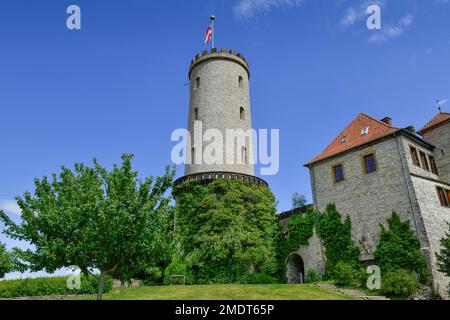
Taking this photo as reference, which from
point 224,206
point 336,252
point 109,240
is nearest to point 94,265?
point 109,240

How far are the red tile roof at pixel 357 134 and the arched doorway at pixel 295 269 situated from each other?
293 inches

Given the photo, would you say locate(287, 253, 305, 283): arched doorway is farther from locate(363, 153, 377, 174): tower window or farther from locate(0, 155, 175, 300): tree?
locate(0, 155, 175, 300): tree

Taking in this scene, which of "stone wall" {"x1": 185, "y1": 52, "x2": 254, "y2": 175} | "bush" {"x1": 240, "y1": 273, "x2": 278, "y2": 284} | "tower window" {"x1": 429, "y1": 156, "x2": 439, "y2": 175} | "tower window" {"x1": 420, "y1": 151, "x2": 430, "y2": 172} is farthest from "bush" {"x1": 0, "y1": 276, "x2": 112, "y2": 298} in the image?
"tower window" {"x1": 429, "y1": 156, "x2": 439, "y2": 175}

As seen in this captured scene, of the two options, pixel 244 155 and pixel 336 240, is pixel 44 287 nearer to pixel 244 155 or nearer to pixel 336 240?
pixel 244 155

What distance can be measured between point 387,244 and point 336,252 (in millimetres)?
3466

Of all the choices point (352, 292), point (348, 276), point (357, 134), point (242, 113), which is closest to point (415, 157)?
point (357, 134)

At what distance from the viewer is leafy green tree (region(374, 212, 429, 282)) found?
62.6 feet

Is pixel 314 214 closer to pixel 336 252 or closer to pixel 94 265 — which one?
pixel 336 252

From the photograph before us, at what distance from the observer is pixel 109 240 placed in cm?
1198

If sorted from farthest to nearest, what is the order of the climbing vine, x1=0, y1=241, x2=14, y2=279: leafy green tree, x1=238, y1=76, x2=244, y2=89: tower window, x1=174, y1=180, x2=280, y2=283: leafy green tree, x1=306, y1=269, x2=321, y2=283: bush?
x1=0, y1=241, x2=14, y2=279: leafy green tree, x1=238, y1=76, x2=244, y2=89: tower window, x1=174, y1=180, x2=280, y2=283: leafy green tree, x1=306, y1=269, x2=321, y2=283: bush, the climbing vine

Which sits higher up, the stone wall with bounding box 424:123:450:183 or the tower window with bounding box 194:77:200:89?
the tower window with bounding box 194:77:200:89

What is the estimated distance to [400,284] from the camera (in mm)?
17562

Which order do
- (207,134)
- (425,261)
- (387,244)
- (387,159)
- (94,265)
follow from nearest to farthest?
(94,265), (425,261), (387,244), (387,159), (207,134)

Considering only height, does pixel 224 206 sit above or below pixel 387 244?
above
